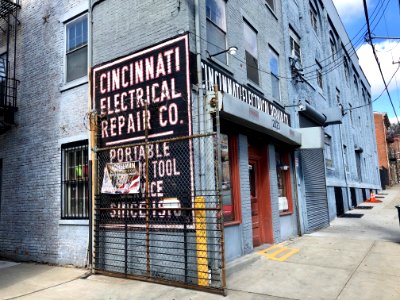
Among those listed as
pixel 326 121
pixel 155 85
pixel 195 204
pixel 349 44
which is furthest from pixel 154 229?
pixel 349 44

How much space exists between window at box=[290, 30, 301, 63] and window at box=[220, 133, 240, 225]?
6183 millimetres

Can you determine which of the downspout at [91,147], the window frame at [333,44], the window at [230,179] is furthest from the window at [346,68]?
the downspout at [91,147]

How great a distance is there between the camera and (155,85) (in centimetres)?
717

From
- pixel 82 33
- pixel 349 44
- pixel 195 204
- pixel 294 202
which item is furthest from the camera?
pixel 349 44

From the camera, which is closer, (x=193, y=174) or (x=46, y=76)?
(x=193, y=174)

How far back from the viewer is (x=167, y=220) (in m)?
6.64

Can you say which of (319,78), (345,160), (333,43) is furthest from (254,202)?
(333,43)

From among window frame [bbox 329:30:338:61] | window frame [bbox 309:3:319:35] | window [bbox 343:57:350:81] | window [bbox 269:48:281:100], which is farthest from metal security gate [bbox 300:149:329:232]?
window [bbox 343:57:350:81]

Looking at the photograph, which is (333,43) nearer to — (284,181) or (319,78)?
(319,78)

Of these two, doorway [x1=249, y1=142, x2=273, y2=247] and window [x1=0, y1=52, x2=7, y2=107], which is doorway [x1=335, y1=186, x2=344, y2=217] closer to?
doorway [x1=249, y1=142, x2=273, y2=247]

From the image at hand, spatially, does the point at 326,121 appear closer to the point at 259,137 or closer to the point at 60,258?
the point at 259,137

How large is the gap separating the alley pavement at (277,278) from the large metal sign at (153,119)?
138 cm

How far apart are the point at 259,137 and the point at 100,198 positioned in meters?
4.65

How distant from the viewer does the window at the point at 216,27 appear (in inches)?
311
